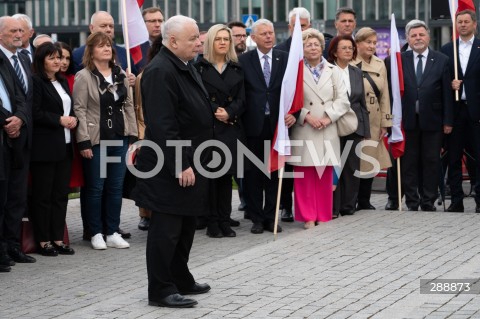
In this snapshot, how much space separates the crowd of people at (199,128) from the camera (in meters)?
8.69

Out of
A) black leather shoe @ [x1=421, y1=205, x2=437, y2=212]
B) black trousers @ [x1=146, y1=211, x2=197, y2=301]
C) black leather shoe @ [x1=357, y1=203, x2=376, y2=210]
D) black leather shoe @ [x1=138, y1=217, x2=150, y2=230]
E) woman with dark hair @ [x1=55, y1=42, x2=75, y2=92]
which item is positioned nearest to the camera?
black trousers @ [x1=146, y1=211, x2=197, y2=301]

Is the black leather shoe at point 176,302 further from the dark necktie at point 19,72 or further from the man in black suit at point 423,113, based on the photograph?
the man in black suit at point 423,113

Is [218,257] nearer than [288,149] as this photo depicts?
Yes

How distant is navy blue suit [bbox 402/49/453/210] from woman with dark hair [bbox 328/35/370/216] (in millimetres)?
738

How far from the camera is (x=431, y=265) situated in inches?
398

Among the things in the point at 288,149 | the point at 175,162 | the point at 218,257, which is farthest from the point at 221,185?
the point at 175,162

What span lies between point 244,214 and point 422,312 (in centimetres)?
680

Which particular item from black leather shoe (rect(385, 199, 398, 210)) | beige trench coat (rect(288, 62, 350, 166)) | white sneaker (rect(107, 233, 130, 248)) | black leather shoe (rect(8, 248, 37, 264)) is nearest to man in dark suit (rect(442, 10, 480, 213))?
black leather shoe (rect(385, 199, 398, 210))

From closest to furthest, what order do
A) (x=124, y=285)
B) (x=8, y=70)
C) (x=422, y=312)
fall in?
(x=422, y=312)
(x=124, y=285)
(x=8, y=70)

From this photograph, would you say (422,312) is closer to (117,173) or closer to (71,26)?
(117,173)

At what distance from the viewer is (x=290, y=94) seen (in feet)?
41.9

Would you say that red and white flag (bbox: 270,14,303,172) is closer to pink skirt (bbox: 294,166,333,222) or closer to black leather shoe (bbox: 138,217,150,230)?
pink skirt (bbox: 294,166,333,222)

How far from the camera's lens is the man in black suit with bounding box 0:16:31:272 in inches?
429

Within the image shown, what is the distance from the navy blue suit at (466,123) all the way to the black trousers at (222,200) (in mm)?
3220
